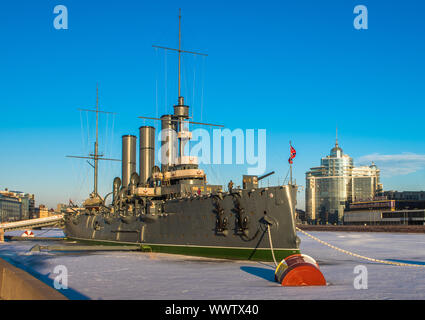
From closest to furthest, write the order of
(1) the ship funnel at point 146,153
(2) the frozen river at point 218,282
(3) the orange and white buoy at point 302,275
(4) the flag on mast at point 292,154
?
(2) the frozen river at point 218,282 < (3) the orange and white buoy at point 302,275 < (4) the flag on mast at point 292,154 < (1) the ship funnel at point 146,153

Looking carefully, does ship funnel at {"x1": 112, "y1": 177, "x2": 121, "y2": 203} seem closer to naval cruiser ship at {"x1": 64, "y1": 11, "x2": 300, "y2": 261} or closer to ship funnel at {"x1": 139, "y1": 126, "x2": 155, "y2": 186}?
naval cruiser ship at {"x1": 64, "y1": 11, "x2": 300, "y2": 261}

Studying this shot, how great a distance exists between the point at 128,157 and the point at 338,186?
161289 mm

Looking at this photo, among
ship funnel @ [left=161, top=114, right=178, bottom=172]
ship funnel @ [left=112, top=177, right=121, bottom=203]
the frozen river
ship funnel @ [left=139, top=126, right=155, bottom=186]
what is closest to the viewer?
the frozen river

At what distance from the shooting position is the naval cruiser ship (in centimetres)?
2177

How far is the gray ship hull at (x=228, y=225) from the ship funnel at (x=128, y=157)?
13.6 m

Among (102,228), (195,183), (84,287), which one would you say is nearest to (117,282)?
(84,287)

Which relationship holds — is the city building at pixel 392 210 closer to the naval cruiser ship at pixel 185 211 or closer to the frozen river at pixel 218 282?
the naval cruiser ship at pixel 185 211

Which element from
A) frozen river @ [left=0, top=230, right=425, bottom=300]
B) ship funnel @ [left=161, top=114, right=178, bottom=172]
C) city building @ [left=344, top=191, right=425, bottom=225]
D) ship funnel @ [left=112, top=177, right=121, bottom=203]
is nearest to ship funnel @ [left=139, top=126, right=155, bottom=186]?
ship funnel @ [left=161, top=114, right=178, bottom=172]

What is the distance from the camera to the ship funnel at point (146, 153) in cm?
4009

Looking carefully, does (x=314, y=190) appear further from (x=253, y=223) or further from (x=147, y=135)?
(x=253, y=223)

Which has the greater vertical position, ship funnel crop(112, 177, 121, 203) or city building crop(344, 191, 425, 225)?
ship funnel crop(112, 177, 121, 203)

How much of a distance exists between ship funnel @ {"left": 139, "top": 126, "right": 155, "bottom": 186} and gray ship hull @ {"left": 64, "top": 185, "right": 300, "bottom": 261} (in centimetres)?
890

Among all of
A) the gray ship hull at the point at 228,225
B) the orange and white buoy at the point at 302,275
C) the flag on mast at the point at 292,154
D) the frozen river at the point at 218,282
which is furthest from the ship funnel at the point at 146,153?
the orange and white buoy at the point at 302,275

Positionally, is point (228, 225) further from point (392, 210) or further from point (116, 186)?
point (392, 210)
